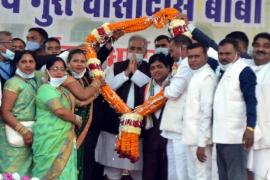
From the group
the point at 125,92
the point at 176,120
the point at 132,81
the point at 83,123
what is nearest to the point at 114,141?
the point at 125,92

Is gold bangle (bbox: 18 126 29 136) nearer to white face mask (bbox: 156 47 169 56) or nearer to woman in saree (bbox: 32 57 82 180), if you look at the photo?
woman in saree (bbox: 32 57 82 180)

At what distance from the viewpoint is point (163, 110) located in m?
8.37

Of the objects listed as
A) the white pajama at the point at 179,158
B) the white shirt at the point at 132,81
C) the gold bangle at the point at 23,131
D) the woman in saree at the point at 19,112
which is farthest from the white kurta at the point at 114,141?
the gold bangle at the point at 23,131

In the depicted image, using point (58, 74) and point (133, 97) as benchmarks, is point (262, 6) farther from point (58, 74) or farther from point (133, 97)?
point (58, 74)

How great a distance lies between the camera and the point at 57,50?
8.77 metres

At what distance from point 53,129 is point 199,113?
1.36m

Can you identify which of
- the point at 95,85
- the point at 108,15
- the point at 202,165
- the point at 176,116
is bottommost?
the point at 202,165

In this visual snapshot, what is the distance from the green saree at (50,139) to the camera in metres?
7.52

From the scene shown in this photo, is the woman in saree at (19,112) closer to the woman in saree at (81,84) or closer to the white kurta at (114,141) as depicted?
the woman in saree at (81,84)

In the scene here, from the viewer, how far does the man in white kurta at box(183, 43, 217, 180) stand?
7277 millimetres

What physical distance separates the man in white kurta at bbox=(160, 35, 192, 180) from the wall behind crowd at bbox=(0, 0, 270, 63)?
7.12 ft

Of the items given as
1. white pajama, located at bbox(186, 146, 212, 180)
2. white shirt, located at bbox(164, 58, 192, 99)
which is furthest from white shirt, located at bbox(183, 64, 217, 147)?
white shirt, located at bbox(164, 58, 192, 99)

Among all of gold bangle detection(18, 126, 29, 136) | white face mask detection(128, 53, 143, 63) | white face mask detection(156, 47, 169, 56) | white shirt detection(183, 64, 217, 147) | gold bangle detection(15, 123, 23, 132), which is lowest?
gold bangle detection(18, 126, 29, 136)

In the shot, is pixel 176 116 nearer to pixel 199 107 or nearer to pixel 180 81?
pixel 180 81
